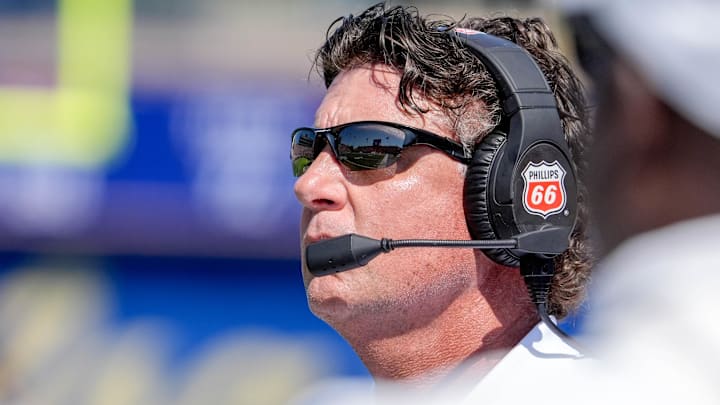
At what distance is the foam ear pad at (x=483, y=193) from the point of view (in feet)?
6.53

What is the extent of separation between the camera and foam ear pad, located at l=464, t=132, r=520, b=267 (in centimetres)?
199

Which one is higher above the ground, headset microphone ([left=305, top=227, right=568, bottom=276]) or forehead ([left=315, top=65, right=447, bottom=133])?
forehead ([left=315, top=65, right=447, bottom=133])

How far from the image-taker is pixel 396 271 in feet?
6.64

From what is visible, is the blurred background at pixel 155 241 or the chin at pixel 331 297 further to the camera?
the blurred background at pixel 155 241

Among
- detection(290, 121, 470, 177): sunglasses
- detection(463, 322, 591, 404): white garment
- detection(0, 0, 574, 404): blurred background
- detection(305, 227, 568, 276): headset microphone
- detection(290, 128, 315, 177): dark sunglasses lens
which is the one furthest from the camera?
detection(0, 0, 574, 404): blurred background

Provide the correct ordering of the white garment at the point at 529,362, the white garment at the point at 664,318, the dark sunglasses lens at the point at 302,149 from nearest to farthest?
the white garment at the point at 664,318 → the white garment at the point at 529,362 → the dark sunglasses lens at the point at 302,149

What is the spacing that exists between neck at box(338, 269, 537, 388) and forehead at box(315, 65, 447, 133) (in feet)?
1.12

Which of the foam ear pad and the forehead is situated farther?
the forehead

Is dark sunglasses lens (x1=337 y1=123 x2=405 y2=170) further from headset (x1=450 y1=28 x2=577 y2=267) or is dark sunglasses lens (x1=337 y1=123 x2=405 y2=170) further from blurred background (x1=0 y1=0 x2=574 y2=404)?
blurred background (x1=0 y1=0 x2=574 y2=404)

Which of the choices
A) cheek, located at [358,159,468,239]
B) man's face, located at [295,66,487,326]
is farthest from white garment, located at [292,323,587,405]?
cheek, located at [358,159,468,239]

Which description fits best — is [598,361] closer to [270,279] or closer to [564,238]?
[564,238]

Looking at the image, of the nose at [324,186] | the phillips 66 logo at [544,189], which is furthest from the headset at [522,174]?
the nose at [324,186]

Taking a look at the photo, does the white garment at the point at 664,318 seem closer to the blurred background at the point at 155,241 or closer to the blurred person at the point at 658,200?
the blurred person at the point at 658,200

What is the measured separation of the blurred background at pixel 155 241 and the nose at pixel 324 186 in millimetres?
3013
